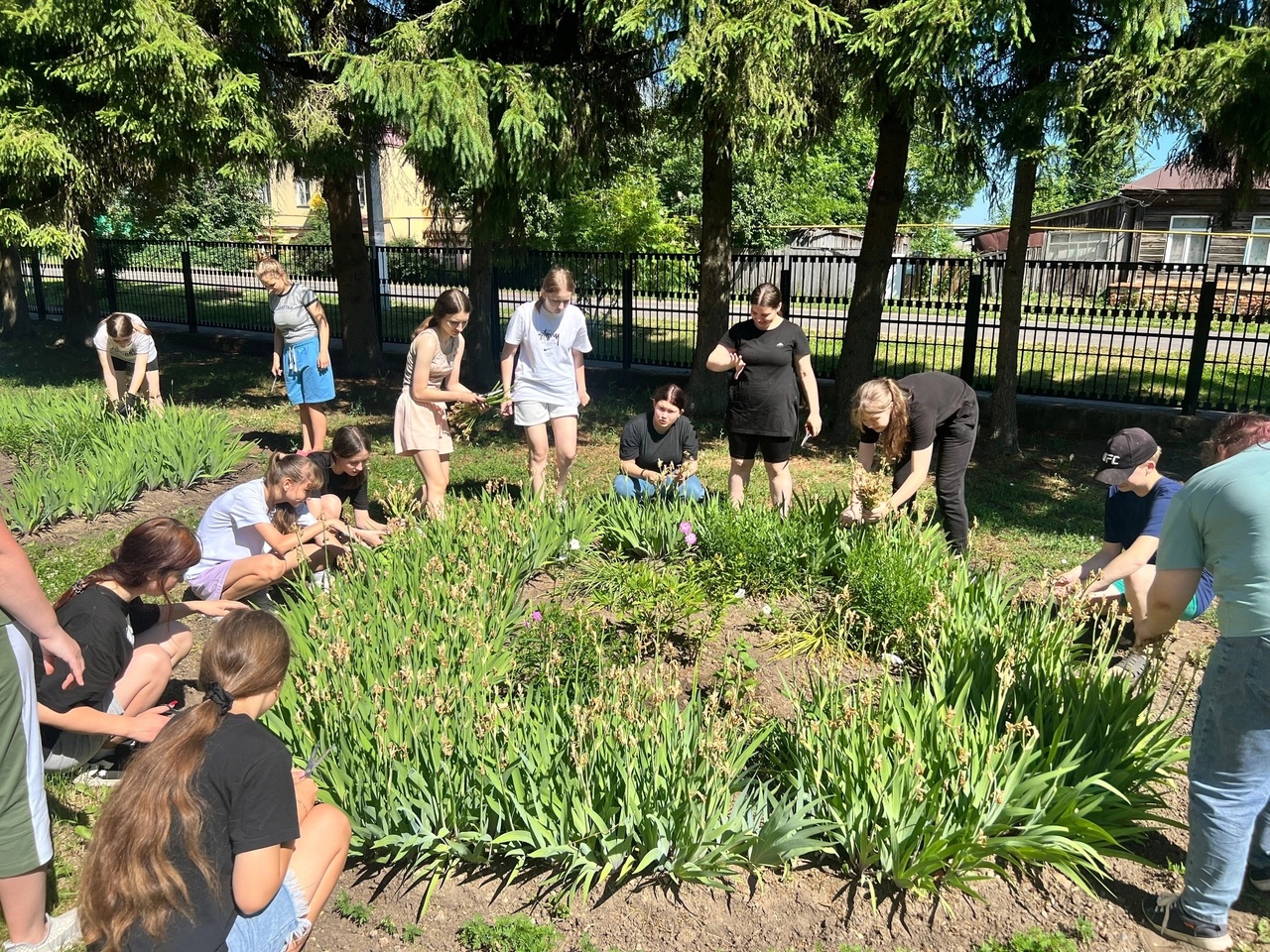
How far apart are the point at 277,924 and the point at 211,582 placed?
234cm

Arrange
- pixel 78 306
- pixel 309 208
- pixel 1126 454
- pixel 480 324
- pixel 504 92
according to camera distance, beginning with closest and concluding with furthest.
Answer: pixel 1126 454
pixel 504 92
pixel 480 324
pixel 78 306
pixel 309 208

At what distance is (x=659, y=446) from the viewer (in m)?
5.65

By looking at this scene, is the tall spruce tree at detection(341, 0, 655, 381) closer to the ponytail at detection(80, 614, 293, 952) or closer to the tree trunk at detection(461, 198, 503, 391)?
the tree trunk at detection(461, 198, 503, 391)

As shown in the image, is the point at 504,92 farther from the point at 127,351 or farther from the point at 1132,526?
the point at 1132,526

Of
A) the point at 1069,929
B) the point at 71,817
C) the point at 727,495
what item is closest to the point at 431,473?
the point at 727,495

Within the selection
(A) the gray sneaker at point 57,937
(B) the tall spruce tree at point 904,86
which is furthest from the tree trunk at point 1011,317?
(A) the gray sneaker at point 57,937

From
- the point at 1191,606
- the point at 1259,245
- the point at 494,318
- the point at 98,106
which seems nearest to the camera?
the point at 1191,606

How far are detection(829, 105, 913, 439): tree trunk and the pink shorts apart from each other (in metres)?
5.19

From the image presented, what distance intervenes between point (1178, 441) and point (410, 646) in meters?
7.87

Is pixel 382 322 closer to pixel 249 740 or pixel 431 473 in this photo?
pixel 431 473

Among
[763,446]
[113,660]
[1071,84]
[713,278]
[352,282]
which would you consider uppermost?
[1071,84]

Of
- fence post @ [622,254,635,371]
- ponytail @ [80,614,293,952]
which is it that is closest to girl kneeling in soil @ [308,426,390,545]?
ponytail @ [80,614,293,952]

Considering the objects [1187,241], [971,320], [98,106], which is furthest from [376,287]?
[1187,241]

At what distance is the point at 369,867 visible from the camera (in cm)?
311
